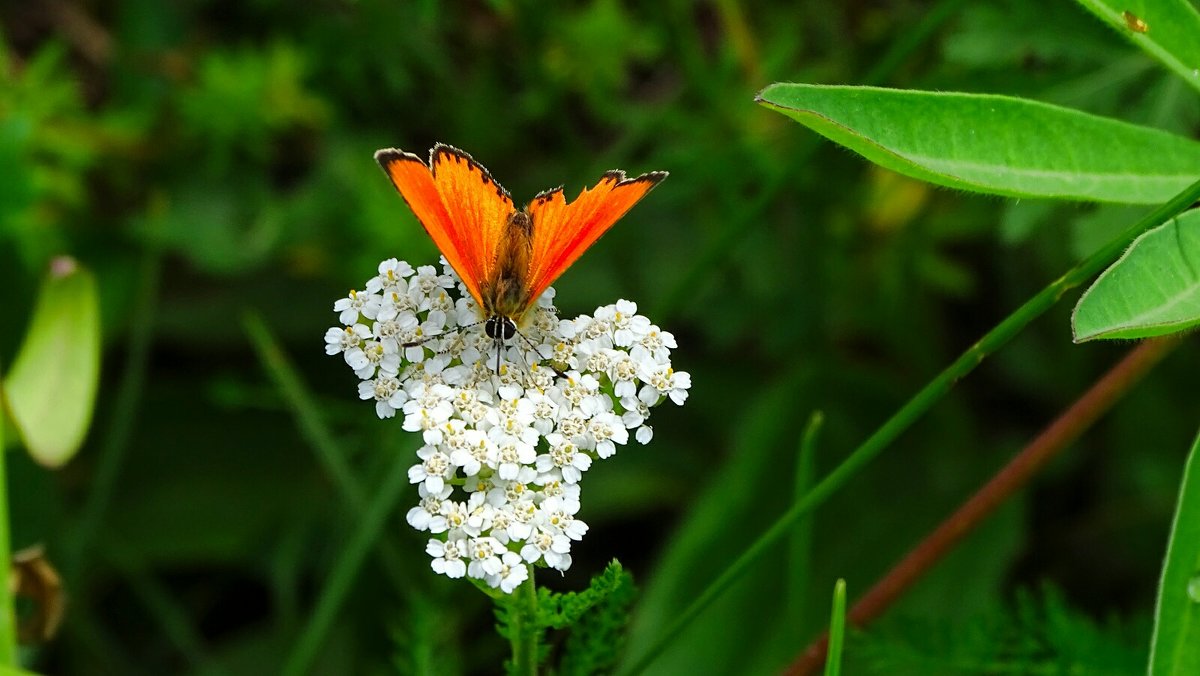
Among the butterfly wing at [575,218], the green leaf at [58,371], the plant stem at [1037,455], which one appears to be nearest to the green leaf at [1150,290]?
the plant stem at [1037,455]

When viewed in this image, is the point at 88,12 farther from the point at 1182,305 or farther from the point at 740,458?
the point at 1182,305

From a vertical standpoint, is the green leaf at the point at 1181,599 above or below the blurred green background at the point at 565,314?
below

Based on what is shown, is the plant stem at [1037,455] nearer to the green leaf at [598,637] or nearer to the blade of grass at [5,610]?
the green leaf at [598,637]

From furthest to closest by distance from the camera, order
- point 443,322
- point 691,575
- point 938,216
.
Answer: point 938,216
point 691,575
point 443,322

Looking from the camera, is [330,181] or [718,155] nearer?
[718,155]

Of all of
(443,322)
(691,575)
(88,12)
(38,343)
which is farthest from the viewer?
(88,12)

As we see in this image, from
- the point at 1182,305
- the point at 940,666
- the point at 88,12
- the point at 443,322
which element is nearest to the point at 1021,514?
the point at 940,666

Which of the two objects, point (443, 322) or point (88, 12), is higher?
point (88, 12)

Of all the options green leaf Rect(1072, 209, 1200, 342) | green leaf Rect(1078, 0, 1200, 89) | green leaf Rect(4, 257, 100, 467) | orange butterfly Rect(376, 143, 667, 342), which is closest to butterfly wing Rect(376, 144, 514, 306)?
orange butterfly Rect(376, 143, 667, 342)
